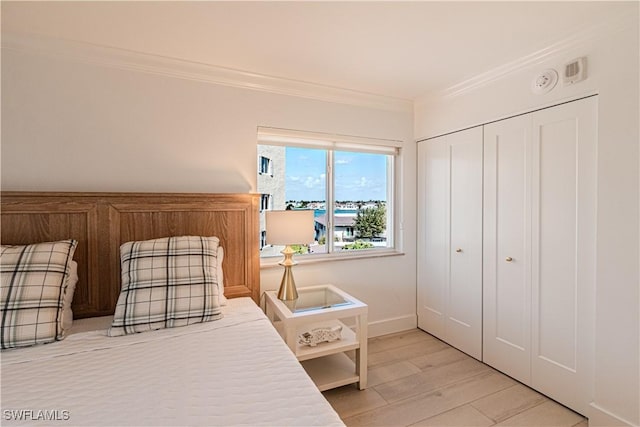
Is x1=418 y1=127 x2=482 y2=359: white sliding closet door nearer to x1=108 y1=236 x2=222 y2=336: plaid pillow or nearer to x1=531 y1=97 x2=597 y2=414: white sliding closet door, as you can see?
x1=531 y1=97 x2=597 y2=414: white sliding closet door

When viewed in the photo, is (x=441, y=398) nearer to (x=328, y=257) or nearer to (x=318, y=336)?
(x=318, y=336)

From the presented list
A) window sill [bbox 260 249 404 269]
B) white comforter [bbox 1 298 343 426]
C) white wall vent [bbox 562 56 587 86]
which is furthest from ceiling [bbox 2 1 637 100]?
white comforter [bbox 1 298 343 426]

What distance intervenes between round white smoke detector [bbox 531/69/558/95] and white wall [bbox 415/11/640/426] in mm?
143

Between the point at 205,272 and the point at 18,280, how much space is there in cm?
86

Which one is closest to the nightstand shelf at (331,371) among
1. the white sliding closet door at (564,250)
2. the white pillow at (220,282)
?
the white pillow at (220,282)

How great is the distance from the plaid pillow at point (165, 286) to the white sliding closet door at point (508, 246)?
208cm

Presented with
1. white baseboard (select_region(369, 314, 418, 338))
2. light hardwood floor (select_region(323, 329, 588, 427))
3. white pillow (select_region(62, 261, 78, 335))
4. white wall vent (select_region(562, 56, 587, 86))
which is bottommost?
light hardwood floor (select_region(323, 329, 588, 427))

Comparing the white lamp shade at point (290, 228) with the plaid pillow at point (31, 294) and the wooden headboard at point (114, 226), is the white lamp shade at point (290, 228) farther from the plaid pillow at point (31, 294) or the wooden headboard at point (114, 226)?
the plaid pillow at point (31, 294)

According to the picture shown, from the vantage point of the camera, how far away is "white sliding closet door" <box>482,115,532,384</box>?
2170 mm

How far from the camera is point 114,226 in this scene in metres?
2.01

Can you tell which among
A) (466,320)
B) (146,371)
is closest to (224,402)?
(146,371)

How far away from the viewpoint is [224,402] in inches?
41.5

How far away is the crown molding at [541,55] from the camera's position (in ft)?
5.51

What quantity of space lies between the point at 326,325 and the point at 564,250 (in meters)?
1.71
